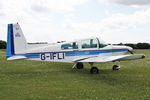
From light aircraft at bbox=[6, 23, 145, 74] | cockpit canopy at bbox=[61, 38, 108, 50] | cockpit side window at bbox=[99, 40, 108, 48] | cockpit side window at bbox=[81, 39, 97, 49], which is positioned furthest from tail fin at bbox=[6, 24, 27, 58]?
cockpit side window at bbox=[99, 40, 108, 48]

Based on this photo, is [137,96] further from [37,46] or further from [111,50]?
[37,46]

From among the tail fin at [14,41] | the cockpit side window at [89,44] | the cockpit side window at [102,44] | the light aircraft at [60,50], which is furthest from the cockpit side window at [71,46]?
the tail fin at [14,41]

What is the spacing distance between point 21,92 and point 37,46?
22.0ft

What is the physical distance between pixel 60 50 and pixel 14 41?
10.8 ft

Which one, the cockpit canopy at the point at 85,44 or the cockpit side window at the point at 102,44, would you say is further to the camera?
the cockpit side window at the point at 102,44

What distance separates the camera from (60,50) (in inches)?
573

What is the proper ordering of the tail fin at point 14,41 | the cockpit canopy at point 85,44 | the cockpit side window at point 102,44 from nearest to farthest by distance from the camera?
the tail fin at point 14,41
the cockpit canopy at point 85,44
the cockpit side window at point 102,44

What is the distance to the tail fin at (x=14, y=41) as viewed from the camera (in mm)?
13922

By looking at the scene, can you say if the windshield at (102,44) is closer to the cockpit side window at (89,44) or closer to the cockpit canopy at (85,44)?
the cockpit canopy at (85,44)

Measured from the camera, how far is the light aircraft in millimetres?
14008

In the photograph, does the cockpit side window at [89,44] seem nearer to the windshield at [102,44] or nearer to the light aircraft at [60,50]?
the light aircraft at [60,50]

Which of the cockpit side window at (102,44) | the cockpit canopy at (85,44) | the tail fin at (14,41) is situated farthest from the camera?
the cockpit side window at (102,44)

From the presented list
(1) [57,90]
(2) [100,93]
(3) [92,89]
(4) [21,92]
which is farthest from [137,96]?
(4) [21,92]

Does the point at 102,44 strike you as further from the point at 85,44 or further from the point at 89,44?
the point at 85,44
